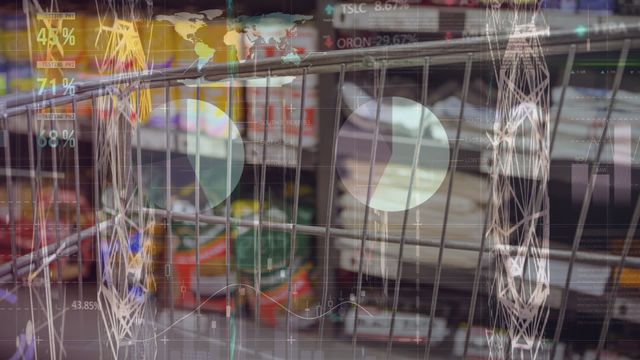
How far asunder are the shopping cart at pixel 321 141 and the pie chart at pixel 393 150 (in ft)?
0.11

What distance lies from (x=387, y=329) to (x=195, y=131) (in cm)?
96

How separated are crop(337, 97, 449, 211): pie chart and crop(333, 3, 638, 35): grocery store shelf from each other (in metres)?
0.26

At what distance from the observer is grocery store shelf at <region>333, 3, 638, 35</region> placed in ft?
6.43

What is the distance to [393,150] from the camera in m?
1.97

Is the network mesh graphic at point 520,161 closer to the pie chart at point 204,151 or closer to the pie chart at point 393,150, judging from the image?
the pie chart at point 393,150

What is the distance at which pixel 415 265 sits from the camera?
1.99 metres

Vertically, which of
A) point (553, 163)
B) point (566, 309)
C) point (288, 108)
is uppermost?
point (288, 108)

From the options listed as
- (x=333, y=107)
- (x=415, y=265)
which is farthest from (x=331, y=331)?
(x=333, y=107)

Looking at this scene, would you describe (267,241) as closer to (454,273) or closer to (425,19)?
(454,273)

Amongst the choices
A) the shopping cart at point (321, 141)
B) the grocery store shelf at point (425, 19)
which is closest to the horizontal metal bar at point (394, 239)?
the shopping cart at point (321, 141)

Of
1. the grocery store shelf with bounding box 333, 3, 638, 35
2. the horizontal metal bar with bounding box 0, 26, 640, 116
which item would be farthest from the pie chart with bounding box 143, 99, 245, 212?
the grocery store shelf with bounding box 333, 3, 638, 35

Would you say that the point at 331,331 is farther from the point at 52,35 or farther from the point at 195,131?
the point at 52,35

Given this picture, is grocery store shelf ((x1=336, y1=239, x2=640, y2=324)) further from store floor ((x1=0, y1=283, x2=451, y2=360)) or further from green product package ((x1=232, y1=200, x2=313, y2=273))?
store floor ((x1=0, y1=283, x2=451, y2=360))

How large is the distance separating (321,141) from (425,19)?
1.80 feet
